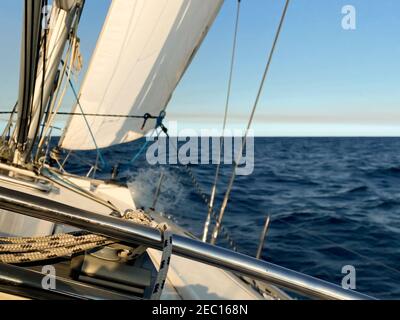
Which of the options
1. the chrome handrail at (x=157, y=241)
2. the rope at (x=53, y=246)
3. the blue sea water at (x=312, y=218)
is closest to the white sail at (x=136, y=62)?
the blue sea water at (x=312, y=218)

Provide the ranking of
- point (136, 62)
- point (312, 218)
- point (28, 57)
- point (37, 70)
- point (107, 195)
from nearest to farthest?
1. point (28, 57)
2. point (37, 70)
3. point (107, 195)
4. point (136, 62)
5. point (312, 218)

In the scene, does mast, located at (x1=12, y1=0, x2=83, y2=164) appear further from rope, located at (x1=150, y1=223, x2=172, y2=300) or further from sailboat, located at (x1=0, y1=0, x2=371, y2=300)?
rope, located at (x1=150, y1=223, x2=172, y2=300)

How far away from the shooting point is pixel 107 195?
410 centimetres

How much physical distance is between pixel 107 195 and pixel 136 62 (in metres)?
1.61

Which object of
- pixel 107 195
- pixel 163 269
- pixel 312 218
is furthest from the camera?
pixel 312 218

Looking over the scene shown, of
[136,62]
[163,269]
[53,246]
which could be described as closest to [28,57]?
[53,246]

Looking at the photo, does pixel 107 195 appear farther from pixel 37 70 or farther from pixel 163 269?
pixel 163 269

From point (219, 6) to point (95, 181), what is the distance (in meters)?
2.58

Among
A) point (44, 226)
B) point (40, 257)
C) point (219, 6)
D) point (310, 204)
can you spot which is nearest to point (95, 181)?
point (44, 226)

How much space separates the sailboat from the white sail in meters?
0.01

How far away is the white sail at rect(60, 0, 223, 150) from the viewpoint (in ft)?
12.9

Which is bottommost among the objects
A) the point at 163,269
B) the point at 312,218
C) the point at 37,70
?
the point at 163,269

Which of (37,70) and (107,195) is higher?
(37,70)

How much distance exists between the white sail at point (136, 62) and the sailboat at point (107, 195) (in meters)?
0.01
